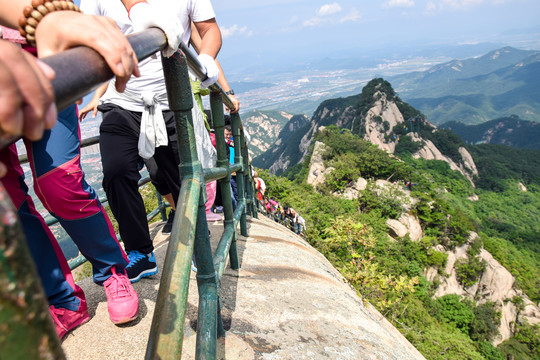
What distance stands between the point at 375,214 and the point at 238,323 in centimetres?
2508

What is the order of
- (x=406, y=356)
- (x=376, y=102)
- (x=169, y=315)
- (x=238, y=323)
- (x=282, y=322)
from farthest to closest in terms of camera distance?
(x=376, y=102)
(x=406, y=356)
(x=282, y=322)
(x=238, y=323)
(x=169, y=315)

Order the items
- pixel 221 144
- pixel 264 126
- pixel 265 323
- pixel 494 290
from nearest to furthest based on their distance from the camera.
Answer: pixel 265 323 < pixel 221 144 < pixel 494 290 < pixel 264 126

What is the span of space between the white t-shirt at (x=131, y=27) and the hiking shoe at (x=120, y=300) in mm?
1050

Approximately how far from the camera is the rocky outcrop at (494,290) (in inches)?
965

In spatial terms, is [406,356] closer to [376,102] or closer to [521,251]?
[521,251]

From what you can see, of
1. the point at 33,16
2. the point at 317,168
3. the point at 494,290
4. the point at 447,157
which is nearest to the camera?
the point at 33,16

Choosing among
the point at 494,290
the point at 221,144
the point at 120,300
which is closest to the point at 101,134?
the point at 221,144

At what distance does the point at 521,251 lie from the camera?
1555 inches

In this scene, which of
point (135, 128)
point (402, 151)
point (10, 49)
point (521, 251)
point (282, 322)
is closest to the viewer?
point (10, 49)

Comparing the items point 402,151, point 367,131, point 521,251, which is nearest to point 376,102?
point 367,131

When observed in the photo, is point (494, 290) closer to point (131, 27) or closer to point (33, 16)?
point (131, 27)

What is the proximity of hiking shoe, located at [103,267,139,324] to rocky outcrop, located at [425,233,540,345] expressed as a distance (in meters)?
26.6

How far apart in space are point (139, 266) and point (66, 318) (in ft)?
1.79

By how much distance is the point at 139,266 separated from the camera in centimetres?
201
